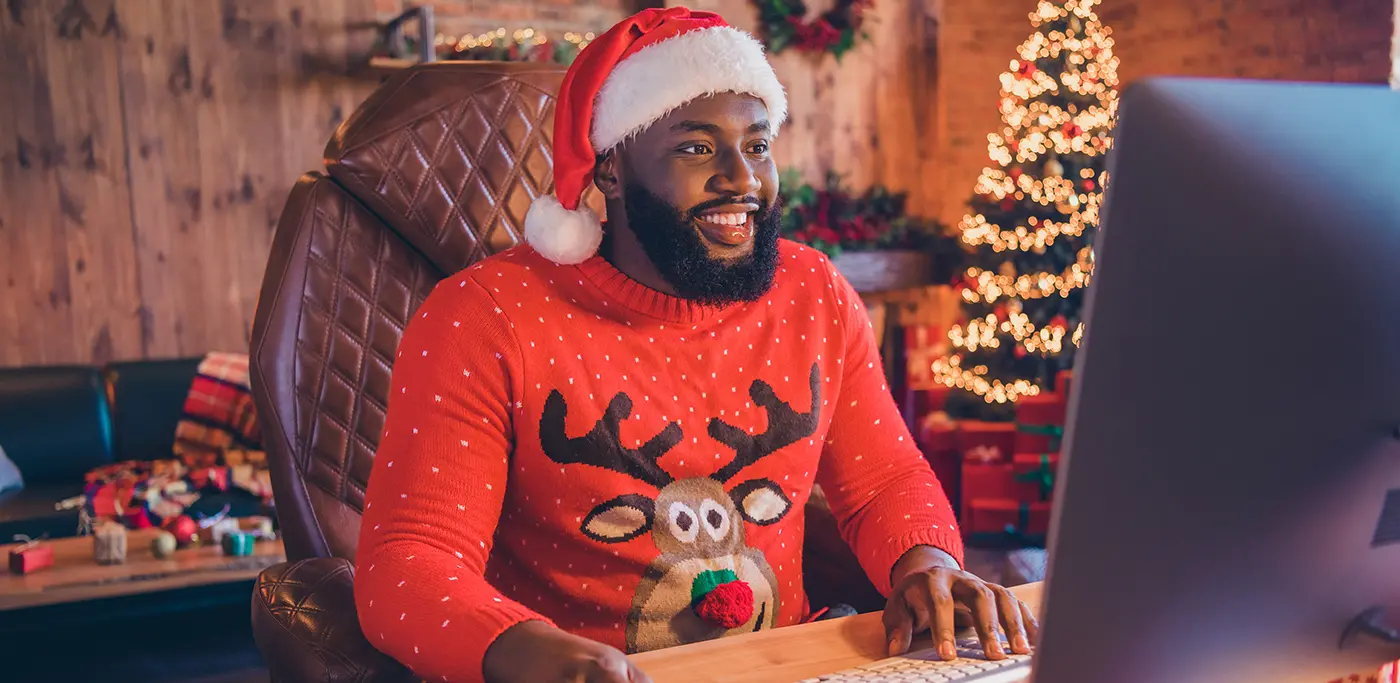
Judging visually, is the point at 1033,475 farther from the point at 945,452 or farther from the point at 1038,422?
the point at 945,452

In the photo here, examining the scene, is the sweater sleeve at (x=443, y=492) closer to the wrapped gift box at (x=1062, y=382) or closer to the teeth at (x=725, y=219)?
the teeth at (x=725, y=219)

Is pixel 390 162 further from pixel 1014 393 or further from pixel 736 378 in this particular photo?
pixel 1014 393

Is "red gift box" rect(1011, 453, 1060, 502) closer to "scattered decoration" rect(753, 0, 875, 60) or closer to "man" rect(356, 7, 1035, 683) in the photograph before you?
"scattered decoration" rect(753, 0, 875, 60)

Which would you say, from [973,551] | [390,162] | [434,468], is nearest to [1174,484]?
[434,468]

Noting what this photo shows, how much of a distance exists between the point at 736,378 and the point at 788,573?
0.25 metres

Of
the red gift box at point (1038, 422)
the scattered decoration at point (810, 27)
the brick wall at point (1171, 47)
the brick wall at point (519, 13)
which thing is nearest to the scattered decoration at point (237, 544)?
the brick wall at point (519, 13)

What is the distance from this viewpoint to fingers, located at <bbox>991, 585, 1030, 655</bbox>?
90 cm

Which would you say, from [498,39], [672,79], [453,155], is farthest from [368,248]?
[498,39]

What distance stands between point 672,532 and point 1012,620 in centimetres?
41

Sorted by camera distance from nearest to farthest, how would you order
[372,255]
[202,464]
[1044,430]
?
[372,255] → [202,464] → [1044,430]

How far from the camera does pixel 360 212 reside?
1557mm

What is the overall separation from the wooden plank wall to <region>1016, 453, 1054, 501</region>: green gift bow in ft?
9.94

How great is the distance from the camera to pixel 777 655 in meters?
0.91

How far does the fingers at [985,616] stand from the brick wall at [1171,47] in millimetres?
3882
